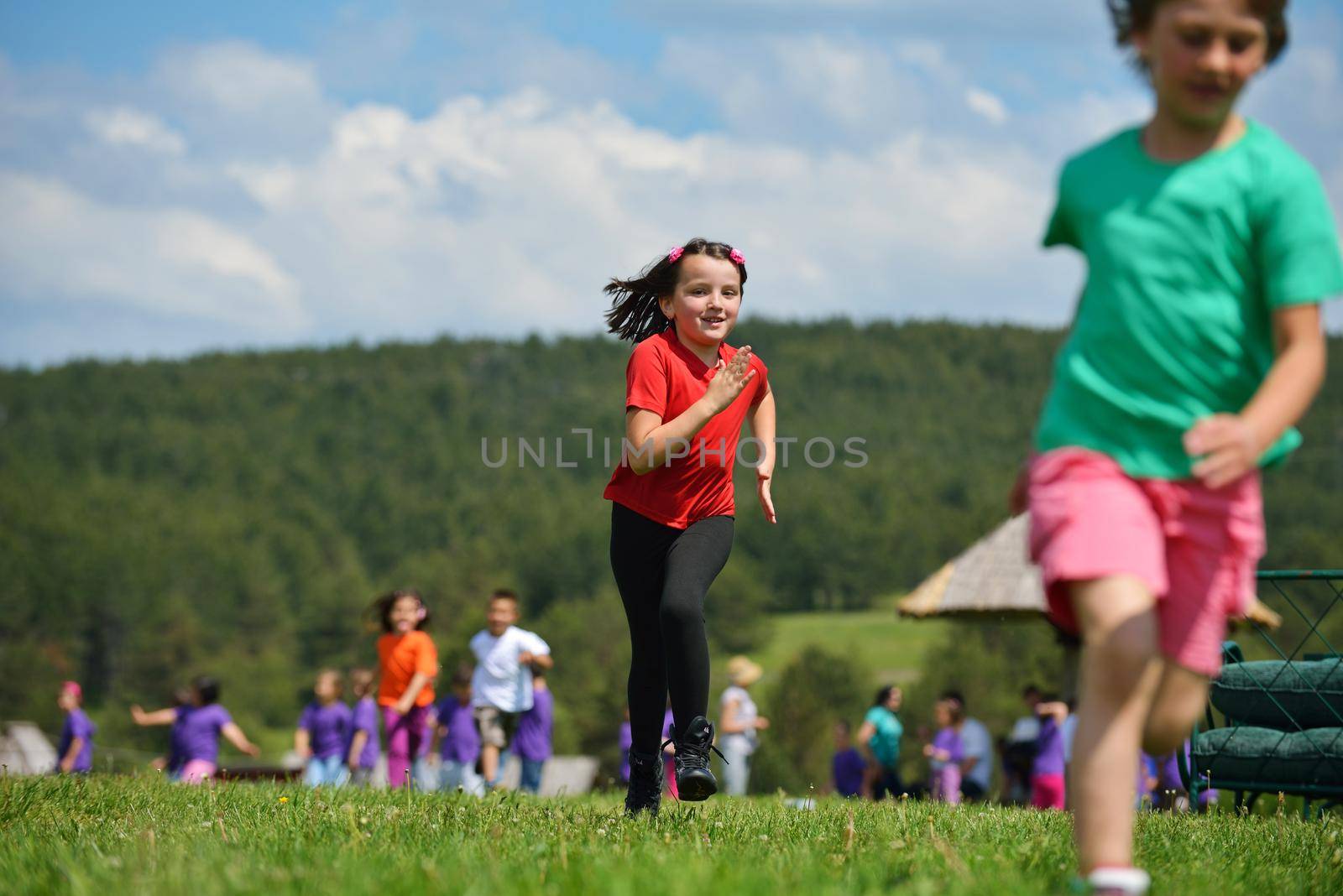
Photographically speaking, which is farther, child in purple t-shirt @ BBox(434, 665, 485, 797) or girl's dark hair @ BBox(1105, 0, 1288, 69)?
child in purple t-shirt @ BBox(434, 665, 485, 797)

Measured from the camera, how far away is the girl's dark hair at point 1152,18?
3180 mm

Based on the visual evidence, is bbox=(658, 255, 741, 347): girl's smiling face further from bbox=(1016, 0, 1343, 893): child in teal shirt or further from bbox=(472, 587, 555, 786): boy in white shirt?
bbox=(472, 587, 555, 786): boy in white shirt

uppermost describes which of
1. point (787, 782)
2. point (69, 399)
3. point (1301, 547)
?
point (69, 399)

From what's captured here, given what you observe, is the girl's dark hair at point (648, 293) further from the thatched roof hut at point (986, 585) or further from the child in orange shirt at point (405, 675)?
the thatched roof hut at point (986, 585)

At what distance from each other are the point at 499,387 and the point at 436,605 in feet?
271

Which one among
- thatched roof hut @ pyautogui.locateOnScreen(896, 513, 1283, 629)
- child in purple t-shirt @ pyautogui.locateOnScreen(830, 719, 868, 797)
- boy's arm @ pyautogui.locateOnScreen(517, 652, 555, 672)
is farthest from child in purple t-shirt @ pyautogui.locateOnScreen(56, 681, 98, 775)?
thatched roof hut @ pyautogui.locateOnScreen(896, 513, 1283, 629)

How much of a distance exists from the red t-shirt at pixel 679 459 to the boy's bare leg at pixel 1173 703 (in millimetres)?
2281

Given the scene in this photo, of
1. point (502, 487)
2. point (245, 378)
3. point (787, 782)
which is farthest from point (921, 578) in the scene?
point (245, 378)

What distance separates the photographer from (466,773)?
44.5 ft

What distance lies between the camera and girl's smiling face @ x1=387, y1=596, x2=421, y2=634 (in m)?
12.1

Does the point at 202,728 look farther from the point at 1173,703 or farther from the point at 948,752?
the point at 1173,703

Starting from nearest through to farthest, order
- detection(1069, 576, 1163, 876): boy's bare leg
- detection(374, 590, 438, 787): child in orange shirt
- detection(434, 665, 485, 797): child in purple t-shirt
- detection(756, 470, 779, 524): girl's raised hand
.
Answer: detection(1069, 576, 1163, 876): boy's bare leg → detection(756, 470, 779, 524): girl's raised hand → detection(374, 590, 438, 787): child in orange shirt → detection(434, 665, 485, 797): child in purple t-shirt

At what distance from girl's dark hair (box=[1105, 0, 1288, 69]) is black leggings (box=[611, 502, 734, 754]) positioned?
229 centimetres

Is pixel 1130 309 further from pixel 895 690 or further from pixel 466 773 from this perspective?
pixel 895 690
